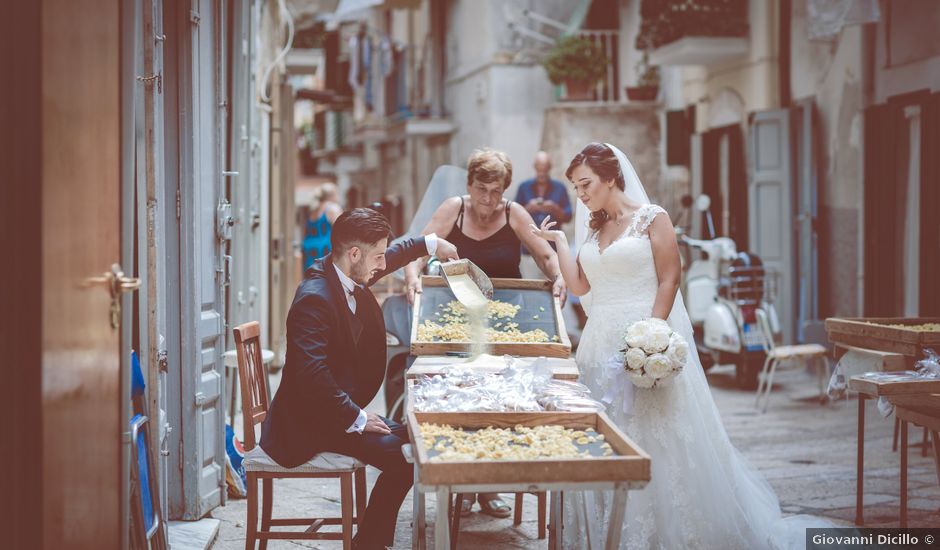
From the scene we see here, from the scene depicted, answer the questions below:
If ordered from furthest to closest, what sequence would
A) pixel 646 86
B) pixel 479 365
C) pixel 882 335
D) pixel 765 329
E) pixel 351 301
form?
pixel 646 86
pixel 765 329
pixel 882 335
pixel 479 365
pixel 351 301

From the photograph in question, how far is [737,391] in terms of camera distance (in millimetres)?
10648

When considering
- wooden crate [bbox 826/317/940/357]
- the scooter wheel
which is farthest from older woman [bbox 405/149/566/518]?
the scooter wheel

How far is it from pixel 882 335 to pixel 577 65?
40.3ft

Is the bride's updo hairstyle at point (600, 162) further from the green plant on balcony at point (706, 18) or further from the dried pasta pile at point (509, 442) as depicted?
the green plant on balcony at point (706, 18)

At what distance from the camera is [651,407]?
5.12 meters

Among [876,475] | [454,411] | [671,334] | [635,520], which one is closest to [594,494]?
[635,520]

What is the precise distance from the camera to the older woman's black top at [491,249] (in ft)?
20.9

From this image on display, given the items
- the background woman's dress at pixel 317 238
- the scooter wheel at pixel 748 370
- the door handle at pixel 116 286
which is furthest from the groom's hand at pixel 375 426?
the background woman's dress at pixel 317 238

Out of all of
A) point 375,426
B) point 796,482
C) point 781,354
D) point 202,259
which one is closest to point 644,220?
point 375,426

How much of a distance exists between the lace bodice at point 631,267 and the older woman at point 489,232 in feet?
2.82

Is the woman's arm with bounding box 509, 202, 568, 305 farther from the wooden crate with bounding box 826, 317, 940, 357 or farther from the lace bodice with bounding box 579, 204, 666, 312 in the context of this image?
the wooden crate with bounding box 826, 317, 940, 357

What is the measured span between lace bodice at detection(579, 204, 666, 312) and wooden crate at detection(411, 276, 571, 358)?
329 mm

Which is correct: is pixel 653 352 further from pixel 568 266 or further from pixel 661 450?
pixel 568 266

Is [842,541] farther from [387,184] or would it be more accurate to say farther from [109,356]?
[387,184]
